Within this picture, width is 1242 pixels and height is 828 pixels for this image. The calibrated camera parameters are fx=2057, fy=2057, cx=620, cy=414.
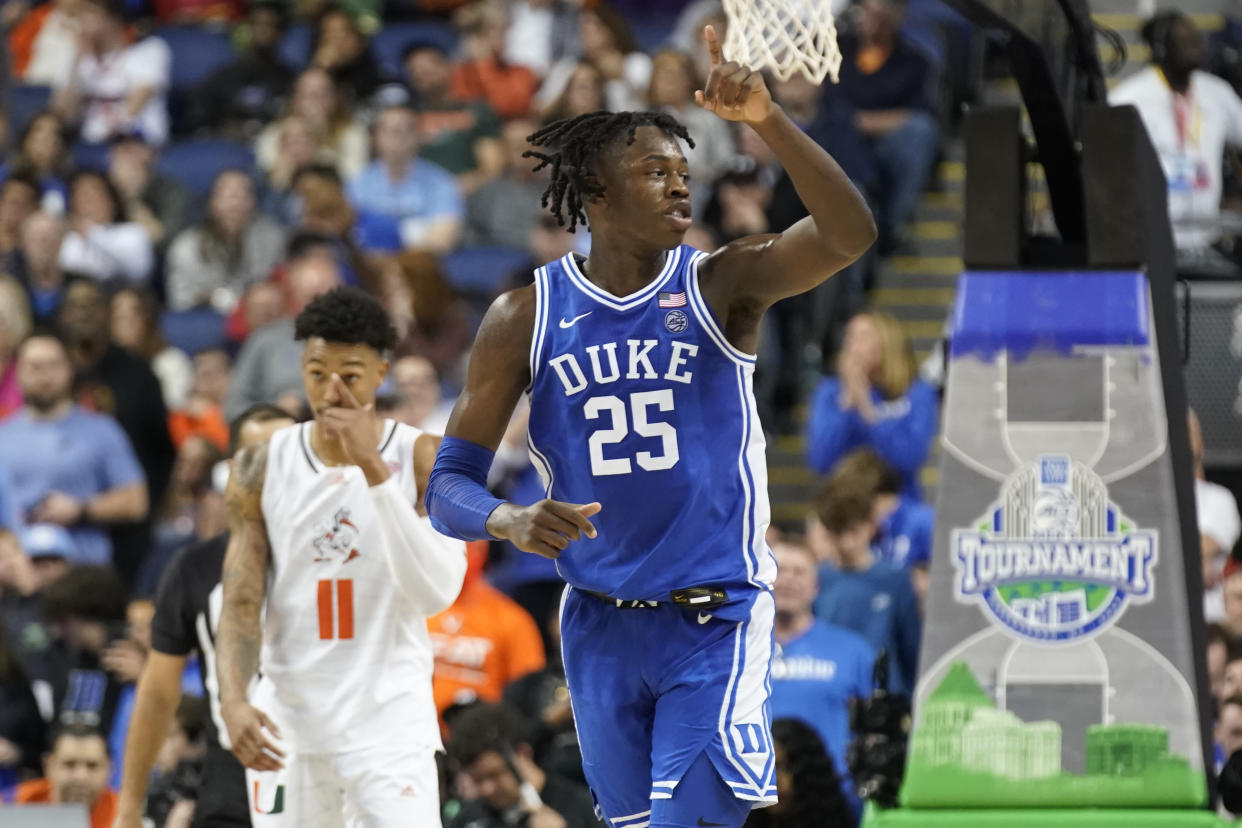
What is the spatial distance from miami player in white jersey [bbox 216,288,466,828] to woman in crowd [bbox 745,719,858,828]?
2.11 meters

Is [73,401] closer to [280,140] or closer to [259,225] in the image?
[259,225]

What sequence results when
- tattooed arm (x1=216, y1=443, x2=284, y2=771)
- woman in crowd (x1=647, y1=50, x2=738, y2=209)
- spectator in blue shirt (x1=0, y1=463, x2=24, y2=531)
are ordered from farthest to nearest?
woman in crowd (x1=647, y1=50, x2=738, y2=209)
spectator in blue shirt (x1=0, y1=463, x2=24, y2=531)
tattooed arm (x1=216, y1=443, x2=284, y2=771)

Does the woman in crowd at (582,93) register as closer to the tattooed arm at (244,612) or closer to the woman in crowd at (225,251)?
the woman in crowd at (225,251)

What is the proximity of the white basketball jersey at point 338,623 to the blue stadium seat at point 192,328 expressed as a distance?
6259mm

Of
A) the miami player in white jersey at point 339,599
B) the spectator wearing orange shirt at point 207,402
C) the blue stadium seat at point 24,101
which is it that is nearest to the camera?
the miami player in white jersey at point 339,599

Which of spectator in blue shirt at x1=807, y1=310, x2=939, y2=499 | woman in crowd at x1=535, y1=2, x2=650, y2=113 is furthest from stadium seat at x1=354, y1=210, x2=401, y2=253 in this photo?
spectator in blue shirt at x1=807, y1=310, x2=939, y2=499

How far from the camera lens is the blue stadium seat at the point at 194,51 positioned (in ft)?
49.2

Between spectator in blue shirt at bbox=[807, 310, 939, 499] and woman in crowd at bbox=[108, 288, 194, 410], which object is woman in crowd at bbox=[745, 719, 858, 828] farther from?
woman in crowd at bbox=[108, 288, 194, 410]

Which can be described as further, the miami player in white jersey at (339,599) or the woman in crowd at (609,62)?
the woman in crowd at (609,62)

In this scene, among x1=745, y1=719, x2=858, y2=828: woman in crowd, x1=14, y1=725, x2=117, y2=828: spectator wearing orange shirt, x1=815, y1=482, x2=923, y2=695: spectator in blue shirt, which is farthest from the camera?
x1=815, y1=482, x2=923, y2=695: spectator in blue shirt

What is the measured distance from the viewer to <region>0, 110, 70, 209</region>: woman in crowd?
537 inches

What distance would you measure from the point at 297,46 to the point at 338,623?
9378 mm

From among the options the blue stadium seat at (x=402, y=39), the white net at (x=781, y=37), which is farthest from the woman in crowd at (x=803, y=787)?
the blue stadium seat at (x=402, y=39)

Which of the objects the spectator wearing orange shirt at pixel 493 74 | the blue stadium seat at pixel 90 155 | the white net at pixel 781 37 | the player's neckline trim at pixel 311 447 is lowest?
the player's neckline trim at pixel 311 447
